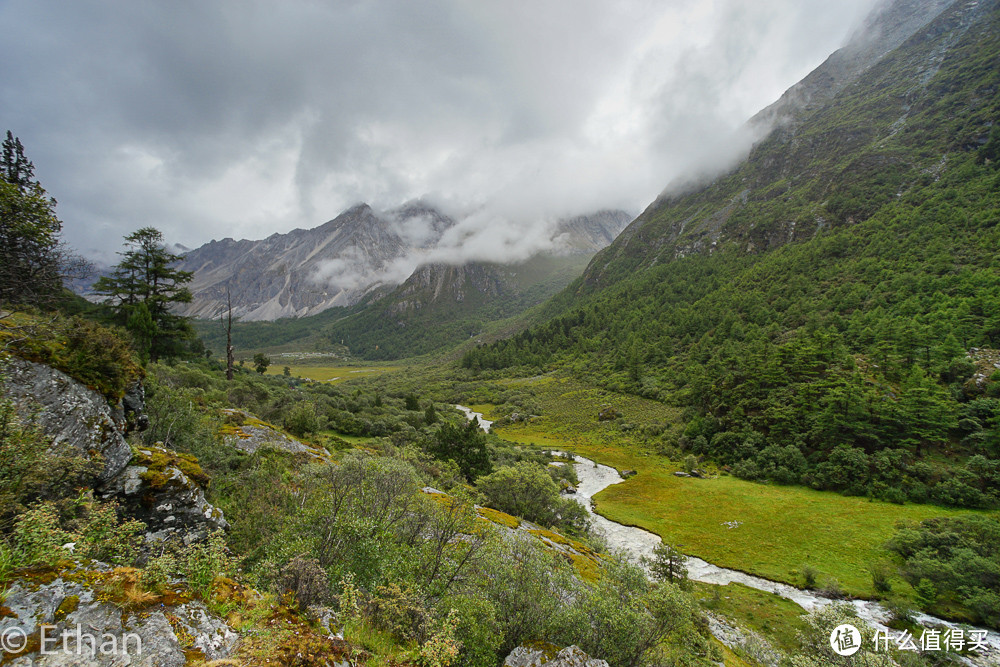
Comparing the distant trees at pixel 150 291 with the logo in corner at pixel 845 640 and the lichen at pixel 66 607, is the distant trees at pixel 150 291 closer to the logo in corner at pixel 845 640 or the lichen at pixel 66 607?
the lichen at pixel 66 607

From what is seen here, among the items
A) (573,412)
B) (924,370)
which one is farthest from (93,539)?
(573,412)

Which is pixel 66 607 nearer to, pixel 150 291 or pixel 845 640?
pixel 845 640

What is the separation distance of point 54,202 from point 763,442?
69.8 meters

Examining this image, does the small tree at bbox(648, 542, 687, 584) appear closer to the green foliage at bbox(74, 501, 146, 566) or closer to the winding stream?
the winding stream

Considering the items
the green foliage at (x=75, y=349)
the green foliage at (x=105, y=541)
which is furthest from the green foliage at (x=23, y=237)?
the green foliage at (x=105, y=541)

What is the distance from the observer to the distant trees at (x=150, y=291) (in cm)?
2812

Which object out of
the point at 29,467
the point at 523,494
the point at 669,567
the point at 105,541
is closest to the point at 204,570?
the point at 105,541

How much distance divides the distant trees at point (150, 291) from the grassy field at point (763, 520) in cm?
4618

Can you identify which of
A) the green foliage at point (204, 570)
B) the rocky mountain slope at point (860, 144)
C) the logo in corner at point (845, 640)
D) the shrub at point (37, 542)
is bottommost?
the logo in corner at point (845, 640)

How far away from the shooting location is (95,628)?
4.38 meters

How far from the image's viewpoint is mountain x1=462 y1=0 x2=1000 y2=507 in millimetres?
42938

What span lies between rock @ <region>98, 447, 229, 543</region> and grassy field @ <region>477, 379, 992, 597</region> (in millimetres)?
36405

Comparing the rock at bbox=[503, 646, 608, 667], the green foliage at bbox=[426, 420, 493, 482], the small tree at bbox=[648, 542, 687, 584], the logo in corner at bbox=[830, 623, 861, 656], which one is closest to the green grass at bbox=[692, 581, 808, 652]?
the small tree at bbox=[648, 542, 687, 584]

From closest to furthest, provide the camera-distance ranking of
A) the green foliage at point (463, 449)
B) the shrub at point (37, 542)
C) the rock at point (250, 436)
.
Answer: the shrub at point (37, 542)
the rock at point (250, 436)
the green foliage at point (463, 449)
